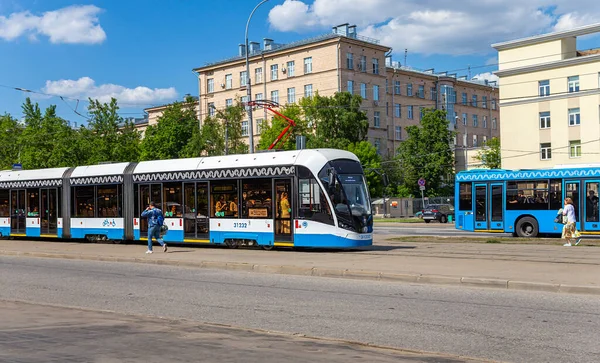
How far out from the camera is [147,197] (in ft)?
85.7

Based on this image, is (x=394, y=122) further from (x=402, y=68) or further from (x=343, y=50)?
(x=343, y=50)

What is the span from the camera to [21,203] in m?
31.6

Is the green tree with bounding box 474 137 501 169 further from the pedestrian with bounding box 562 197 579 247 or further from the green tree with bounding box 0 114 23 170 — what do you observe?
the green tree with bounding box 0 114 23 170

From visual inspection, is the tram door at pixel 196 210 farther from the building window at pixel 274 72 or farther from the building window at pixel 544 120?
the building window at pixel 274 72

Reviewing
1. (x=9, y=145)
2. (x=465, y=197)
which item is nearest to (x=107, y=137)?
(x=9, y=145)

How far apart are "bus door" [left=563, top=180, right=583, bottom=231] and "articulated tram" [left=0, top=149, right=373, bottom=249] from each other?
10075 millimetres

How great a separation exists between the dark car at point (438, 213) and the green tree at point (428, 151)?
55.8ft

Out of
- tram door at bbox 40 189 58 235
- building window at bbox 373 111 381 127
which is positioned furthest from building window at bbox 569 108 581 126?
tram door at bbox 40 189 58 235

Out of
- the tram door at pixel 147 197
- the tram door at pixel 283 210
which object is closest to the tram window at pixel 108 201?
the tram door at pixel 147 197

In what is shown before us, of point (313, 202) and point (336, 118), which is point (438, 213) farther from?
point (313, 202)

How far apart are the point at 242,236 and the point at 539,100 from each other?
4036 cm

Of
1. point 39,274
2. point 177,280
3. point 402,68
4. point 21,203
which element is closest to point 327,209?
point 177,280

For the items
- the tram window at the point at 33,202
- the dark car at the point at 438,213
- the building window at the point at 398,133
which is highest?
the building window at the point at 398,133

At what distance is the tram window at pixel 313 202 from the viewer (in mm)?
20375
